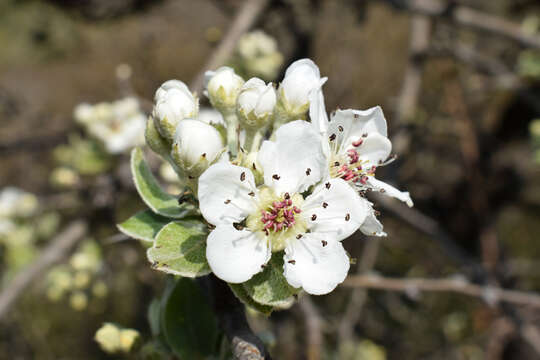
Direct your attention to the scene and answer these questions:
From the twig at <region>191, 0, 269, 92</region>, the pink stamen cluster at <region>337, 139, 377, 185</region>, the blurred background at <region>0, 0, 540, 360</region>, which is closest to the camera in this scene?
the pink stamen cluster at <region>337, 139, 377, 185</region>

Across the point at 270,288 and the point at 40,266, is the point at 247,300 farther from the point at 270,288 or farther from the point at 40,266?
the point at 40,266

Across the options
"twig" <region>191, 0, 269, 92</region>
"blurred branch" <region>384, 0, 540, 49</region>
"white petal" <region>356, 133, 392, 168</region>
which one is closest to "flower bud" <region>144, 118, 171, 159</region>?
"white petal" <region>356, 133, 392, 168</region>

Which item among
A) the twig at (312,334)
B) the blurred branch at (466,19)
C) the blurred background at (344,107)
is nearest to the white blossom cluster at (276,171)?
the twig at (312,334)

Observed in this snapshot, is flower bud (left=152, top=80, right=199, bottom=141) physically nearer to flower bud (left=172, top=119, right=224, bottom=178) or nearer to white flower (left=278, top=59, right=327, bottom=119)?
flower bud (left=172, top=119, right=224, bottom=178)

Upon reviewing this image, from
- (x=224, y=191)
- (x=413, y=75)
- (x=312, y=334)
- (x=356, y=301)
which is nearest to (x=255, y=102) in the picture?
(x=224, y=191)

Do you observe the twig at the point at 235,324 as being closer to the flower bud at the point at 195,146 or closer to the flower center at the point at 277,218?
the flower center at the point at 277,218

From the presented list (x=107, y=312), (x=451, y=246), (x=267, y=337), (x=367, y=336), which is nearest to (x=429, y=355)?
(x=367, y=336)

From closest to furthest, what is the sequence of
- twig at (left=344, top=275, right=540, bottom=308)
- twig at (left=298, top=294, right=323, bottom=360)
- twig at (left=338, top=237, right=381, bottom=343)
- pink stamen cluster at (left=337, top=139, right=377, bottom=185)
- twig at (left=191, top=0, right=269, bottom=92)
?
pink stamen cluster at (left=337, top=139, right=377, bottom=185) → twig at (left=298, top=294, right=323, bottom=360) → twig at (left=344, top=275, right=540, bottom=308) → twig at (left=191, top=0, right=269, bottom=92) → twig at (left=338, top=237, right=381, bottom=343)
